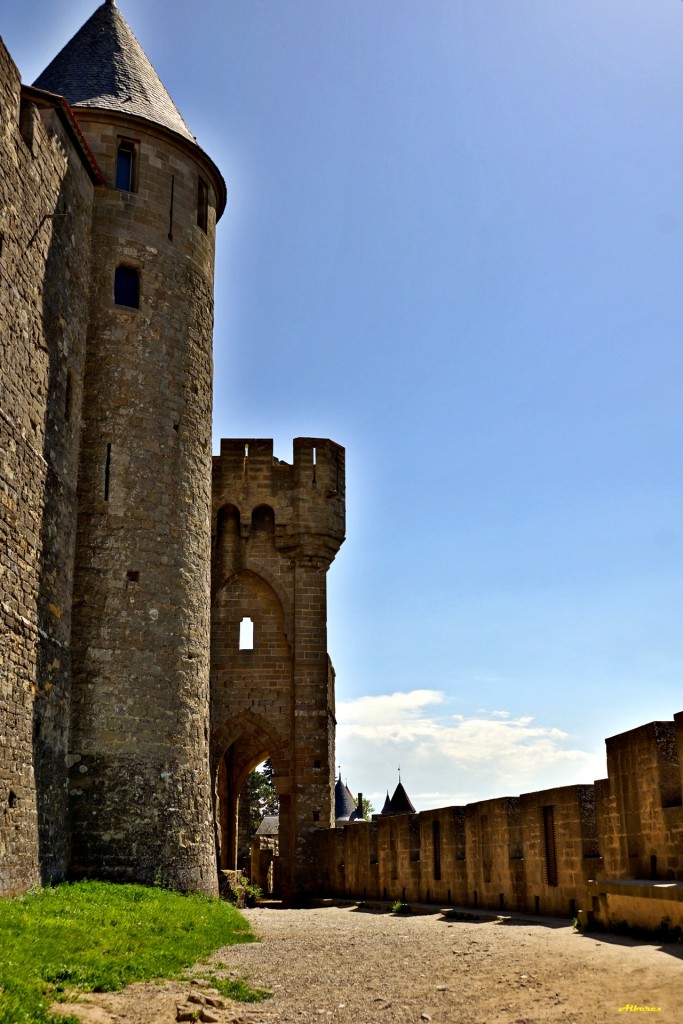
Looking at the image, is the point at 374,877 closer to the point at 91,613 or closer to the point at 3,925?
the point at 91,613

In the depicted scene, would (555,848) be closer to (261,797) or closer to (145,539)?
(145,539)

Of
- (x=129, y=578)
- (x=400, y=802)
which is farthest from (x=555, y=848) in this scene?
(x=400, y=802)

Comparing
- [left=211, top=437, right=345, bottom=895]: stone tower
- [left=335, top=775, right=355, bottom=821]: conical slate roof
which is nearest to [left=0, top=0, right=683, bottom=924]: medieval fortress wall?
[left=211, top=437, right=345, bottom=895]: stone tower

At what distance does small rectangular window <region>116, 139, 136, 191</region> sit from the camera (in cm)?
1933

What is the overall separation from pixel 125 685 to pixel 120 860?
102 inches

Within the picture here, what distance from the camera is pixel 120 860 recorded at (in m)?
16.0

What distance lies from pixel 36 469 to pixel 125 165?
24.2 feet

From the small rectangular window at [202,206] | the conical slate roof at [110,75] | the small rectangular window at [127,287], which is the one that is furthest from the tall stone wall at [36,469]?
the small rectangular window at [202,206]

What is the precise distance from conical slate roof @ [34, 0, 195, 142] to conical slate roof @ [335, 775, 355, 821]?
44681mm

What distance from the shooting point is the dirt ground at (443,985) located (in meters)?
6.95

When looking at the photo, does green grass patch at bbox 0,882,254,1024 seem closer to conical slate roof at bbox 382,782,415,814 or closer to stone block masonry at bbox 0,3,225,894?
stone block masonry at bbox 0,3,225,894

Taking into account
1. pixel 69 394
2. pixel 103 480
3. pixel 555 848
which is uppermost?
pixel 69 394

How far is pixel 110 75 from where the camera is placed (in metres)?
20.4

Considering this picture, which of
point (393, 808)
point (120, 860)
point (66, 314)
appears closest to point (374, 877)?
point (120, 860)
